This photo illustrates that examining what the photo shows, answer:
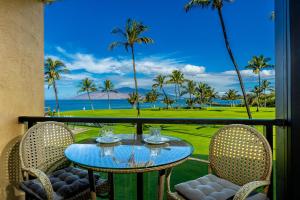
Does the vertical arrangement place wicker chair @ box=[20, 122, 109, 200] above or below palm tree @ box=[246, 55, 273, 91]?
below

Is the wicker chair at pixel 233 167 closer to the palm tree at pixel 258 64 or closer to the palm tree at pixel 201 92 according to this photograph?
the palm tree at pixel 258 64

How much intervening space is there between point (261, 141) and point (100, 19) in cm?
3034

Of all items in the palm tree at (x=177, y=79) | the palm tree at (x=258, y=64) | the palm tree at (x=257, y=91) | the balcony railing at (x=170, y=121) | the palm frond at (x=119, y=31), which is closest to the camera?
the balcony railing at (x=170, y=121)

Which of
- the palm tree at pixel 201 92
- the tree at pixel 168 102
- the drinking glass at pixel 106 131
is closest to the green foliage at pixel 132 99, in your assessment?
the tree at pixel 168 102

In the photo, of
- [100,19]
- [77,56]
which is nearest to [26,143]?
[100,19]

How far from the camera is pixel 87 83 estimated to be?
1268 inches

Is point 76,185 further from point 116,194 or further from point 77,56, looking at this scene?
point 77,56

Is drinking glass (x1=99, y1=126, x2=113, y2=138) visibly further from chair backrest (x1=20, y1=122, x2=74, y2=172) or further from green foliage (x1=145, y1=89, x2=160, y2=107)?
green foliage (x1=145, y1=89, x2=160, y2=107)

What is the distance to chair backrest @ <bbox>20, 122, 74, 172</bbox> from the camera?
209 cm

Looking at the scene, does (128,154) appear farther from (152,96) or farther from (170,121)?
(152,96)

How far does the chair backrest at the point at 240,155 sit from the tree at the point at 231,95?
30670 millimetres

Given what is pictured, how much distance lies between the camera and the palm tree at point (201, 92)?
1254 inches

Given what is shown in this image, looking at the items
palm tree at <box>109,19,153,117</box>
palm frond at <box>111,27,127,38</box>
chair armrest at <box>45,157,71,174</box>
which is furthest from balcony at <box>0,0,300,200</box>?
palm tree at <box>109,19,153,117</box>

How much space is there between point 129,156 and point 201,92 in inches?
1246
